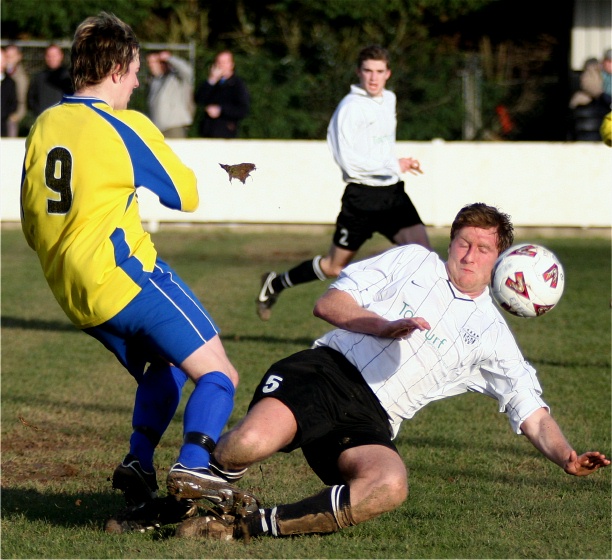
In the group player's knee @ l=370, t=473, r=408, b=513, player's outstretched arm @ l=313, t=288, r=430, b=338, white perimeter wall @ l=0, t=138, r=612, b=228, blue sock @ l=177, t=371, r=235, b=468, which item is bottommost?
white perimeter wall @ l=0, t=138, r=612, b=228

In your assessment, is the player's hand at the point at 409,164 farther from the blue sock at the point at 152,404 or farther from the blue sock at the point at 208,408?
the blue sock at the point at 208,408

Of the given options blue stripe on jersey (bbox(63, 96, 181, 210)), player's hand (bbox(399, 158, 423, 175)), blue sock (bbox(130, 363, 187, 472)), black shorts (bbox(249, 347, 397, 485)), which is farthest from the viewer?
player's hand (bbox(399, 158, 423, 175))

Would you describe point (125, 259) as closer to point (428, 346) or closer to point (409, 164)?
point (428, 346)

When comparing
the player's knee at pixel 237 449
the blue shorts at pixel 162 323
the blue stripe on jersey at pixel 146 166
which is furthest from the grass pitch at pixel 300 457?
the blue stripe on jersey at pixel 146 166

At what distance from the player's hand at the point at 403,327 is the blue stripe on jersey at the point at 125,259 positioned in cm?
95

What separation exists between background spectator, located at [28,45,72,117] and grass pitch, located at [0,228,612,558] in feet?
23.7

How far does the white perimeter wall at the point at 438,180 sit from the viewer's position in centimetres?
1605

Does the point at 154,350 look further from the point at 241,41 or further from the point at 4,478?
the point at 241,41

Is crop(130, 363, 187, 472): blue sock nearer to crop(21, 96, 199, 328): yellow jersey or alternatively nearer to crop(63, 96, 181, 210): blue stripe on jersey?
crop(21, 96, 199, 328): yellow jersey

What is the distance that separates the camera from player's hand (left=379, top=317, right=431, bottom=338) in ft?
13.2

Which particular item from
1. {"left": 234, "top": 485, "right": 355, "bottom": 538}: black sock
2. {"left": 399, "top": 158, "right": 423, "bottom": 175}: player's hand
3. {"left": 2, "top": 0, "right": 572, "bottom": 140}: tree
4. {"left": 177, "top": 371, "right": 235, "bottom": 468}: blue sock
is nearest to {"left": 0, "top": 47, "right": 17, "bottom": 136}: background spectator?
{"left": 2, "top": 0, "right": 572, "bottom": 140}: tree

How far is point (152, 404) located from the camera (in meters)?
4.73

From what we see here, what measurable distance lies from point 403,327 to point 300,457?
79.7 inches

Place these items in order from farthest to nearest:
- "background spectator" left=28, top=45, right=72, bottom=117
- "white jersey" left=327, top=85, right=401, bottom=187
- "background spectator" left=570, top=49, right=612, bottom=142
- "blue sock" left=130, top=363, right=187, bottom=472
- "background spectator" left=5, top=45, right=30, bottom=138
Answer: "background spectator" left=5, top=45, right=30, bottom=138 < "background spectator" left=570, top=49, right=612, bottom=142 < "background spectator" left=28, top=45, right=72, bottom=117 < "white jersey" left=327, top=85, right=401, bottom=187 < "blue sock" left=130, top=363, right=187, bottom=472
